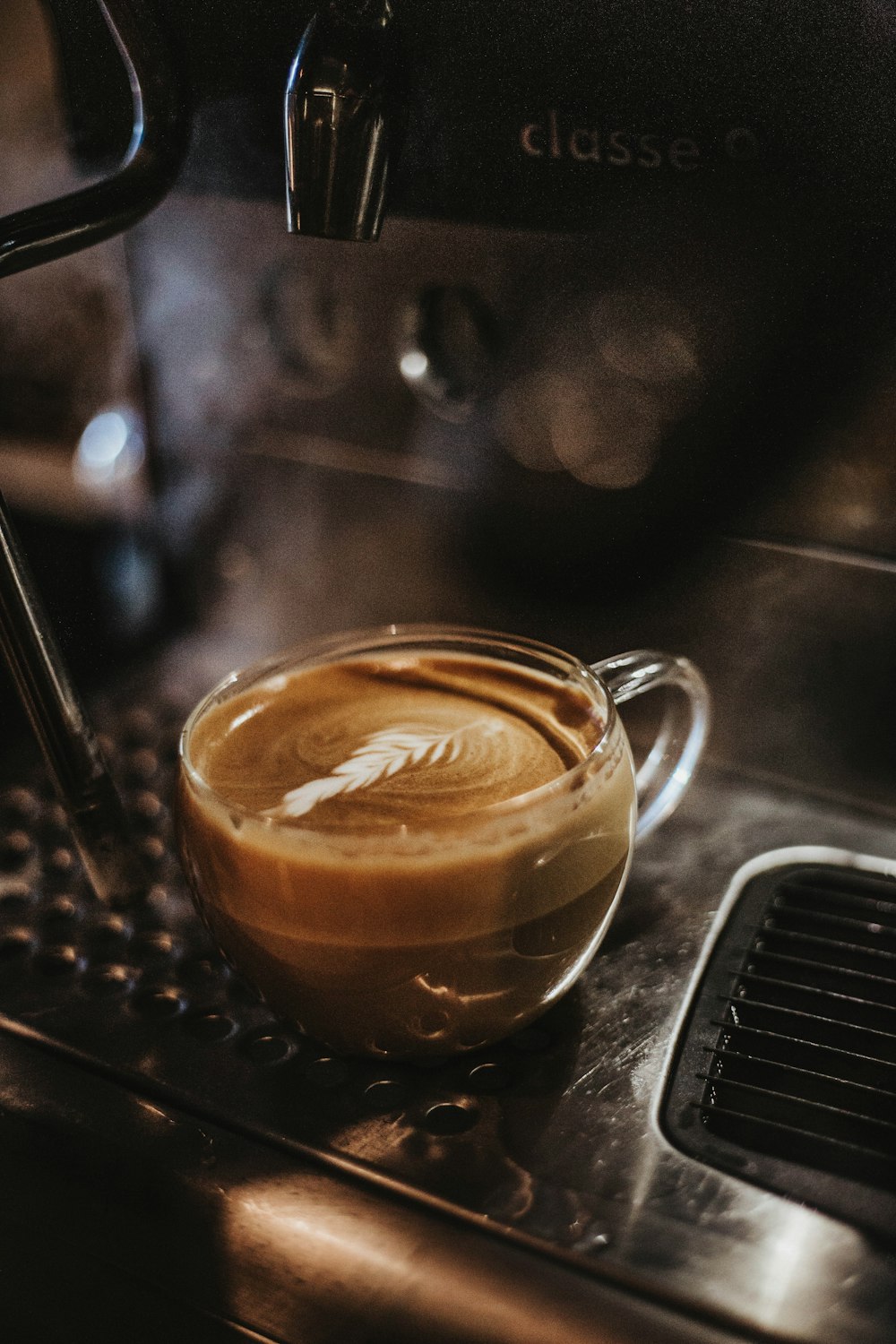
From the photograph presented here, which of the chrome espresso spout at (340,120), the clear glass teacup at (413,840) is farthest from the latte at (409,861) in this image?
the chrome espresso spout at (340,120)

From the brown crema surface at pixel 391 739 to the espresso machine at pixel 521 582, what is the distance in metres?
0.08

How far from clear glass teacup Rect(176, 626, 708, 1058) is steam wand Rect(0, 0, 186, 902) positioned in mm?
49

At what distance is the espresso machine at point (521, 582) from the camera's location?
31 centimetres

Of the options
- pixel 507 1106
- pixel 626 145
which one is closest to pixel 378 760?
pixel 507 1106

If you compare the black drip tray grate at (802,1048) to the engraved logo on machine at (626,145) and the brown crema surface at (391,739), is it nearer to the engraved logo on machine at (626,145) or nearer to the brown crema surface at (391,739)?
the brown crema surface at (391,739)

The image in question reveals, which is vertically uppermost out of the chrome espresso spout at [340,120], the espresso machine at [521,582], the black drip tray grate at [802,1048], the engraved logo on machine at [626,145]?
the chrome espresso spout at [340,120]

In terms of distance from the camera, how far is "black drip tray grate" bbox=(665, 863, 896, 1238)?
33 cm

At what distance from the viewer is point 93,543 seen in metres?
0.67

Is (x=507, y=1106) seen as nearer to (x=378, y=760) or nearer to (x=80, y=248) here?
(x=378, y=760)

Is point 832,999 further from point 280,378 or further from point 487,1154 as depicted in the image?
point 280,378

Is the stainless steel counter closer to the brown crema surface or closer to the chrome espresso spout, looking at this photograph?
the brown crema surface

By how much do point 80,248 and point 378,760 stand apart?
21 centimetres

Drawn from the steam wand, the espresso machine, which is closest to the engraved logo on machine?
the espresso machine

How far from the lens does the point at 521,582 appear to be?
1.81ft
